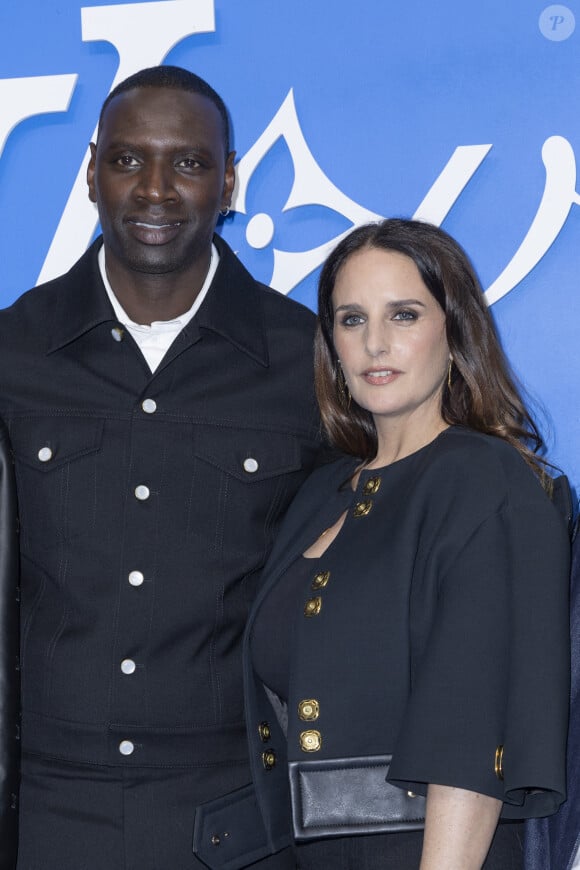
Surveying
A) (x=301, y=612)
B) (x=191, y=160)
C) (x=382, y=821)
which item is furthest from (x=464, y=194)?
(x=382, y=821)

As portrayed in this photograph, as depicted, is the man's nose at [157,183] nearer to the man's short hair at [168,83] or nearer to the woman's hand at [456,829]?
the man's short hair at [168,83]

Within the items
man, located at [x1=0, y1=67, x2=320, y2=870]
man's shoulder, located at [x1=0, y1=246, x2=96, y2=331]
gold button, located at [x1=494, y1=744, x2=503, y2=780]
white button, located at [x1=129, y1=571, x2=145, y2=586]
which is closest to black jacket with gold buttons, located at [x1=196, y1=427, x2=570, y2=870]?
gold button, located at [x1=494, y1=744, x2=503, y2=780]

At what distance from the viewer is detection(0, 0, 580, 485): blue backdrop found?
7.98 ft

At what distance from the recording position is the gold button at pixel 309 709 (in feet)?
5.80

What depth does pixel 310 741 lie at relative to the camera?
1.77m

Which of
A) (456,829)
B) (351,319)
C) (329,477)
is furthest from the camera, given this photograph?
(329,477)

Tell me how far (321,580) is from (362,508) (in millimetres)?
135

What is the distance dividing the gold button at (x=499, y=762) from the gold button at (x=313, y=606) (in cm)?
32

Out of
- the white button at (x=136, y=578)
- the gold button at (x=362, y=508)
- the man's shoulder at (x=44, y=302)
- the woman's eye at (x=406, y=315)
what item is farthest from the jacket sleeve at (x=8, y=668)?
the woman's eye at (x=406, y=315)

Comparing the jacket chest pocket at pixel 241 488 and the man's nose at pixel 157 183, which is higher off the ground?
the man's nose at pixel 157 183

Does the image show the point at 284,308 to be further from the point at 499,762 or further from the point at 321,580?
the point at 499,762

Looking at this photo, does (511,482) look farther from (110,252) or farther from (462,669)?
(110,252)

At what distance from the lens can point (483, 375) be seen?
191 centimetres

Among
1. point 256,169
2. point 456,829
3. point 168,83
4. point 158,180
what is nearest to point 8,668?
point 456,829
